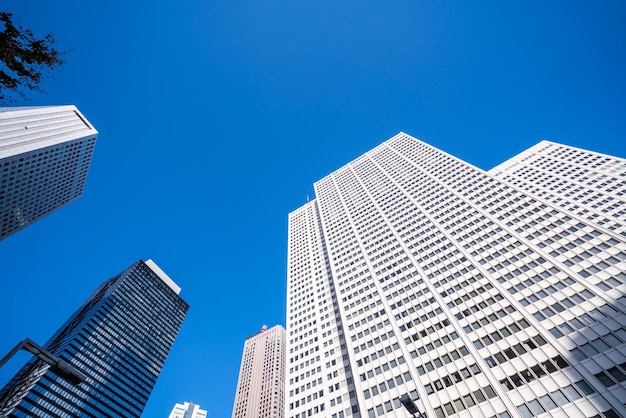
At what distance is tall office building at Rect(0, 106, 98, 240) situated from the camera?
117438 mm

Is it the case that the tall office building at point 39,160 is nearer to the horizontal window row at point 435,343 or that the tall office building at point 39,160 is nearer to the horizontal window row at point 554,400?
the horizontal window row at point 435,343

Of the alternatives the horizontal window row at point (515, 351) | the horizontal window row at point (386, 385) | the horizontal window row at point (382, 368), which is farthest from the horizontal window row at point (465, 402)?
the horizontal window row at point (382, 368)

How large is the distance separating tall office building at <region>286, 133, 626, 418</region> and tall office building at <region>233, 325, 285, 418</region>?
8637 centimetres

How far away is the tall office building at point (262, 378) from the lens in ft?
497

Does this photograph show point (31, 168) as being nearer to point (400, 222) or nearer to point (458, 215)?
point (400, 222)

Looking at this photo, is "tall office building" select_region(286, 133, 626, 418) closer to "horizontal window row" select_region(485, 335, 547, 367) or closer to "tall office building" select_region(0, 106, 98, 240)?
"horizontal window row" select_region(485, 335, 547, 367)

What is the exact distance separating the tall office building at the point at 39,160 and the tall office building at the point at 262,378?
120m

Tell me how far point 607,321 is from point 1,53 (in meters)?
64.6

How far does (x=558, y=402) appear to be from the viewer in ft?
126

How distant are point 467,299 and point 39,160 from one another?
154 m

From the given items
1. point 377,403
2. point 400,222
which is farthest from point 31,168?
point 377,403

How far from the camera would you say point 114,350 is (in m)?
147

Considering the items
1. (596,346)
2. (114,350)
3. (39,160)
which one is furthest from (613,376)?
(39,160)

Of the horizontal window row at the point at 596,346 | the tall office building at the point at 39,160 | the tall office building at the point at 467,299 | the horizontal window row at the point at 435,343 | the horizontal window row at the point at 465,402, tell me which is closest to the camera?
the horizontal window row at the point at 596,346
